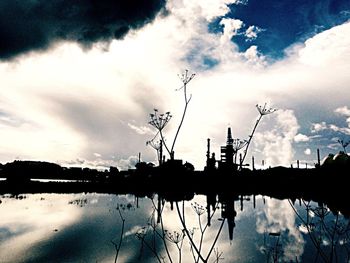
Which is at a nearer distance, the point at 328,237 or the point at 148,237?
the point at 328,237

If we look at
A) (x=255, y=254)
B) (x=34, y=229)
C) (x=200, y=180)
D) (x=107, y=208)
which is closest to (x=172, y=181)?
(x=200, y=180)

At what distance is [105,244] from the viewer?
1564cm

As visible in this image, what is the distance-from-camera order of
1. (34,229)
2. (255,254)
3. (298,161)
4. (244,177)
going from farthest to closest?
(298,161) < (244,177) < (34,229) < (255,254)

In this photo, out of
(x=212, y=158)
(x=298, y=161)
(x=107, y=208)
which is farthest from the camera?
(x=298, y=161)

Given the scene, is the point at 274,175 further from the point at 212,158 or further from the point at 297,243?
the point at 297,243

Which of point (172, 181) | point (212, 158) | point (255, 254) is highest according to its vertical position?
point (212, 158)

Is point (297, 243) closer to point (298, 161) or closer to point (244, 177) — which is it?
point (244, 177)

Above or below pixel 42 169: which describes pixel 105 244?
below

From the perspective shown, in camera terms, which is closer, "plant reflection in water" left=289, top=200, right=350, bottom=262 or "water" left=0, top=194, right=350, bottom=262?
"plant reflection in water" left=289, top=200, right=350, bottom=262

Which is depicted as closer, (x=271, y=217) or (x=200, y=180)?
(x=271, y=217)

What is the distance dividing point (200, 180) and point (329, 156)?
27.3 metres

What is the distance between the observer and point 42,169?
81625 millimetres

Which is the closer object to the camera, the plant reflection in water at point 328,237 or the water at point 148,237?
the plant reflection in water at point 328,237

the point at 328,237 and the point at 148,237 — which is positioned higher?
the point at 328,237
